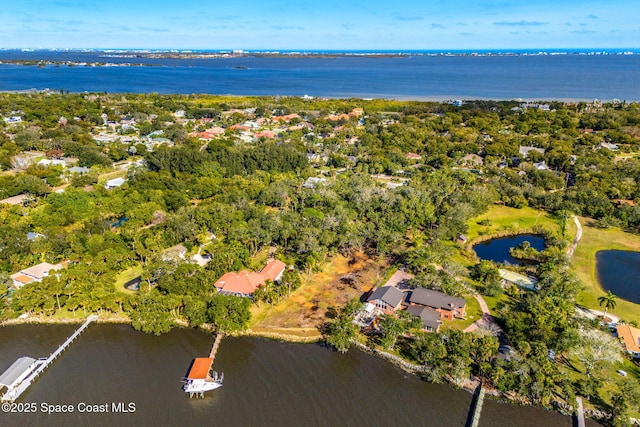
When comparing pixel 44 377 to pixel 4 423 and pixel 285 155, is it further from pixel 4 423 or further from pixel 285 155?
pixel 285 155

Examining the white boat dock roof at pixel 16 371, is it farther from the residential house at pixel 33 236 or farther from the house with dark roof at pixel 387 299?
the house with dark roof at pixel 387 299

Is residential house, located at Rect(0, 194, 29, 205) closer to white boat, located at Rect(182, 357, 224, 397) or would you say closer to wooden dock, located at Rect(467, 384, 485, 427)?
white boat, located at Rect(182, 357, 224, 397)

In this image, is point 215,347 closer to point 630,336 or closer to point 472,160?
point 630,336

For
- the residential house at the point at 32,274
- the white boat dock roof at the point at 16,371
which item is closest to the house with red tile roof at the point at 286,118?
the residential house at the point at 32,274

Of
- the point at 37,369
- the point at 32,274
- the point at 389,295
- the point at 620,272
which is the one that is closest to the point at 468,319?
the point at 389,295

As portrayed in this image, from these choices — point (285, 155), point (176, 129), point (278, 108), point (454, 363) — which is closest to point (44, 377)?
point (454, 363)

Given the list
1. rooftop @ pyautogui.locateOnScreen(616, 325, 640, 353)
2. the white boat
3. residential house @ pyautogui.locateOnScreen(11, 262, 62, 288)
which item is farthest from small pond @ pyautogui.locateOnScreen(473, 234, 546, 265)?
residential house @ pyautogui.locateOnScreen(11, 262, 62, 288)
